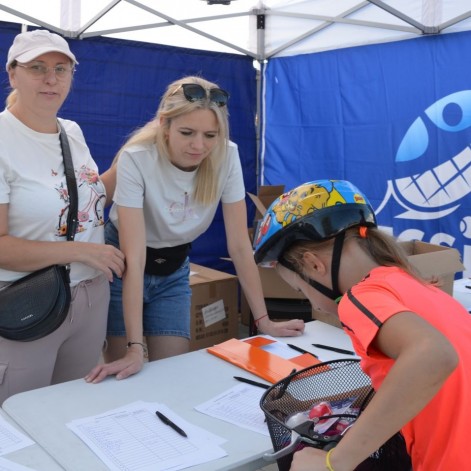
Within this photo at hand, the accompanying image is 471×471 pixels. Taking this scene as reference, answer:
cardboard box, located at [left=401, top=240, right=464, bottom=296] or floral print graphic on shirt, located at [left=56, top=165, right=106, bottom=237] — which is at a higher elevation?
floral print graphic on shirt, located at [left=56, top=165, right=106, bottom=237]

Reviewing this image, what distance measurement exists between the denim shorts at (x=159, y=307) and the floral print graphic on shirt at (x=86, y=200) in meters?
0.28

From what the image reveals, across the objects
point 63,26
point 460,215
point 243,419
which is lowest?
point 243,419

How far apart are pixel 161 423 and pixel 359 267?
0.62 meters

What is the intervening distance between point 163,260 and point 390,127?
257 cm

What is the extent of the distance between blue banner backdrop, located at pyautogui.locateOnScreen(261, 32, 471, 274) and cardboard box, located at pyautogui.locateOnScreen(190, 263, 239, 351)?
1161mm

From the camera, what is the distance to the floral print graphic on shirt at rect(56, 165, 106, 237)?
5.76 feet

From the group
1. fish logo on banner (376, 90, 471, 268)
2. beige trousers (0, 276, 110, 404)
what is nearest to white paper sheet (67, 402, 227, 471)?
beige trousers (0, 276, 110, 404)

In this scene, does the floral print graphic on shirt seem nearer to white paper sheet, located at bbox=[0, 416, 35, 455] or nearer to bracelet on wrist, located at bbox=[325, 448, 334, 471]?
white paper sheet, located at bbox=[0, 416, 35, 455]

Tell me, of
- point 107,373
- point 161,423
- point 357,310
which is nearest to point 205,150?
point 107,373

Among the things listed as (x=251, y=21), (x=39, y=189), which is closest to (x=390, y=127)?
(x=251, y=21)

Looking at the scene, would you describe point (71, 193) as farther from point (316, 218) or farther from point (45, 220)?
point (316, 218)

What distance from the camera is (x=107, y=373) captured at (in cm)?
164

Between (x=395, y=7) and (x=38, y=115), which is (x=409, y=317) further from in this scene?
(x=395, y=7)

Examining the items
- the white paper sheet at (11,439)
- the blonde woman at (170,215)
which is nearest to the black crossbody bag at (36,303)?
the blonde woman at (170,215)
